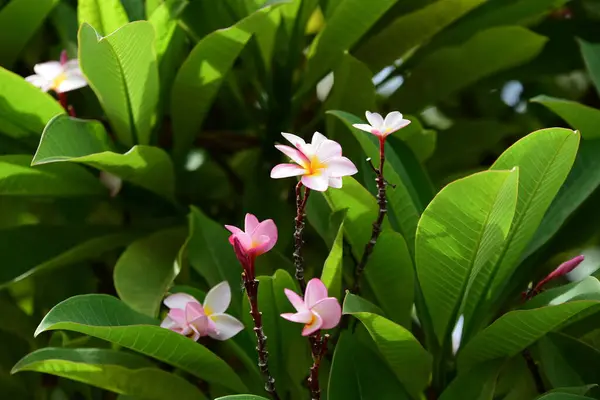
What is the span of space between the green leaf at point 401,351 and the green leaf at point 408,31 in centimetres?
48

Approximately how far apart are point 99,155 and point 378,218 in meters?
0.30

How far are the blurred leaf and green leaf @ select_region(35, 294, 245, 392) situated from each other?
446 millimetres

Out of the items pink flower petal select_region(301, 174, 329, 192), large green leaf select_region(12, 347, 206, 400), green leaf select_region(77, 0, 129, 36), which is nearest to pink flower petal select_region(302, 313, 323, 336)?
pink flower petal select_region(301, 174, 329, 192)

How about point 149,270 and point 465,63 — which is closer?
point 149,270

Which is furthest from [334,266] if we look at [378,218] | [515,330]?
[515,330]

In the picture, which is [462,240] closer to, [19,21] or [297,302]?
[297,302]

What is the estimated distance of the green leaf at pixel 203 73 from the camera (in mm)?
944

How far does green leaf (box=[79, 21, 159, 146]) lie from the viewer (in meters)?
0.88

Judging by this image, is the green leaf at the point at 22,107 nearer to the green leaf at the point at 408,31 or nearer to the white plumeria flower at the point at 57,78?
the white plumeria flower at the point at 57,78

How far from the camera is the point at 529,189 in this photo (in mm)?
755

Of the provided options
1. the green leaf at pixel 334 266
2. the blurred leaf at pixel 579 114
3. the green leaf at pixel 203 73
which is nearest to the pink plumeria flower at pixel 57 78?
the green leaf at pixel 203 73

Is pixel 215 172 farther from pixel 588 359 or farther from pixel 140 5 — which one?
pixel 588 359

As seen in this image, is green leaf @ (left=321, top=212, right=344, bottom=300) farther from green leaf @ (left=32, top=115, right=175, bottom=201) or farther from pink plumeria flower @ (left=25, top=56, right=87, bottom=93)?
pink plumeria flower @ (left=25, top=56, right=87, bottom=93)

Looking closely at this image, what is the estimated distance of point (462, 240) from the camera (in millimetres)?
742
